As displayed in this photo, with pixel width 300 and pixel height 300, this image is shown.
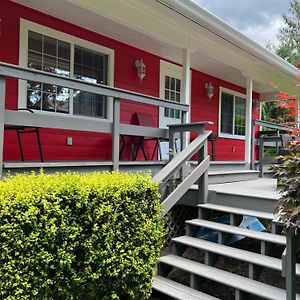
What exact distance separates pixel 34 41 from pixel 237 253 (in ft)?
13.3

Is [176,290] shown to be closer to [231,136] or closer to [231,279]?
[231,279]

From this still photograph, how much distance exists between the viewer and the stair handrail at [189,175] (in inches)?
144

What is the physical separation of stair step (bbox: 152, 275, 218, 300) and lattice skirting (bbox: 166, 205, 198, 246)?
115 centimetres

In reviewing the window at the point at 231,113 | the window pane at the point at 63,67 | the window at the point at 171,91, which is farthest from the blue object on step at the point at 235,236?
the window at the point at 231,113

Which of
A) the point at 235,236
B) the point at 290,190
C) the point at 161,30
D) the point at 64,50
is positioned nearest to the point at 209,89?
the point at 161,30

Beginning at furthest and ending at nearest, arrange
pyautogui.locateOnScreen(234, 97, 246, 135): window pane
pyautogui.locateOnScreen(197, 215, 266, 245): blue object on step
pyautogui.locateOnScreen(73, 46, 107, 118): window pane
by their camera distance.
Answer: pyautogui.locateOnScreen(234, 97, 246, 135): window pane
pyautogui.locateOnScreen(73, 46, 107, 118): window pane
pyautogui.locateOnScreen(197, 215, 266, 245): blue object on step

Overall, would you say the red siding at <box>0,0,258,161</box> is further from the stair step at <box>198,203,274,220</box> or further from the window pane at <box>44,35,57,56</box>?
the stair step at <box>198,203,274,220</box>

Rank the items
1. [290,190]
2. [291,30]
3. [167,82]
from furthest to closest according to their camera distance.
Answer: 1. [291,30]
2. [167,82]
3. [290,190]

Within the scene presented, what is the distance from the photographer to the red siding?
4812 millimetres

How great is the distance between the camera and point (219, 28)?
220 inches

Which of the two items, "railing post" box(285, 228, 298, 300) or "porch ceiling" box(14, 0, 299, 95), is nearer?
"railing post" box(285, 228, 298, 300)

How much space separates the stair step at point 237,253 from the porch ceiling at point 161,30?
3.07 meters

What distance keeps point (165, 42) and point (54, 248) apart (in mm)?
4566

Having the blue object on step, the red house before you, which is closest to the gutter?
the red house
